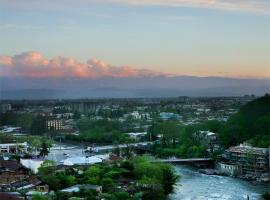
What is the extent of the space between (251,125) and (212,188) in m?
3.87

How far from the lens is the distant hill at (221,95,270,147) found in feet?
28.3

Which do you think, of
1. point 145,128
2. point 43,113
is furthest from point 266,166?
point 43,113

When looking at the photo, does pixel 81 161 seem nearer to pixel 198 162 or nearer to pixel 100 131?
pixel 198 162

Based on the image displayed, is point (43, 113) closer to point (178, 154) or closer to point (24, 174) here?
point (178, 154)

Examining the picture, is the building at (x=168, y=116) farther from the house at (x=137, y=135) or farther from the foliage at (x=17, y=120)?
the foliage at (x=17, y=120)

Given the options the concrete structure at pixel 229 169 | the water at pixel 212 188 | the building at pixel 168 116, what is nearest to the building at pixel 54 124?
the building at pixel 168 116

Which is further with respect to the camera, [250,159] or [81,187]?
[250,159]

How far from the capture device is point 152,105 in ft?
41.7

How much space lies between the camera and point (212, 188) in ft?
18.5

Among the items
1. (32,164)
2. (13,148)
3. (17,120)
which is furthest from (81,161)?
(17,120)

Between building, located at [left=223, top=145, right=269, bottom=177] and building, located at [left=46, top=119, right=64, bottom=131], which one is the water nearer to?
building, located at [left=223, top=145, right=269, bottom=177]

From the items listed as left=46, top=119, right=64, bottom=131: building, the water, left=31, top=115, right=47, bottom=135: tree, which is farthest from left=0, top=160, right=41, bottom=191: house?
left=46, top=119, right=64, bottom=131: building

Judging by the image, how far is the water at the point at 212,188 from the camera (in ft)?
16.8

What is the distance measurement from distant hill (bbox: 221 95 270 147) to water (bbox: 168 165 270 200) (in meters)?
1.81
